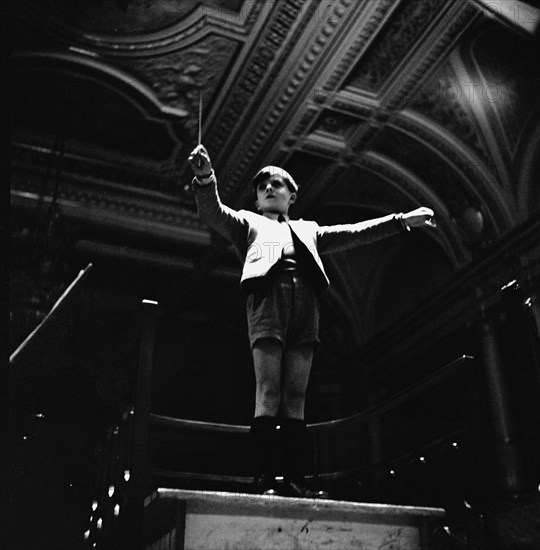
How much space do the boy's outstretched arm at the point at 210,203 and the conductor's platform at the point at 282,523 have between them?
1.17 metres

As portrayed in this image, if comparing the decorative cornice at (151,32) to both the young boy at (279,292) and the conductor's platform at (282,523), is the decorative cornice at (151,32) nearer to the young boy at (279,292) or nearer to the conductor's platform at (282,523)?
the young boy at (279,292)

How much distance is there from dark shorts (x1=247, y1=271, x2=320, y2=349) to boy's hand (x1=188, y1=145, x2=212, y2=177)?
0.53 meters

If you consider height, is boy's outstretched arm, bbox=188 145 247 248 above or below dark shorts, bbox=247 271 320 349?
above

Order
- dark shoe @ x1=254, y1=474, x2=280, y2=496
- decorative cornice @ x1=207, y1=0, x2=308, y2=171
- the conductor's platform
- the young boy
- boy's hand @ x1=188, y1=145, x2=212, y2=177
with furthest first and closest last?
decorative cornice @ x1=207, y1=0, x2=308, y2=171
boy's hand @ x1=188, y1=145, x2=212, y2=177
the young boy
dark shoe @ x1=254, y1=474, x2=280, y2=496
the conductor's platform

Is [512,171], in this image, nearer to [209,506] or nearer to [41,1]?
[41,1]

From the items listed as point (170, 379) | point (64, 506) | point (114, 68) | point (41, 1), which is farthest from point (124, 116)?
point (64, 506)

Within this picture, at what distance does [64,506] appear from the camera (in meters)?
6.09

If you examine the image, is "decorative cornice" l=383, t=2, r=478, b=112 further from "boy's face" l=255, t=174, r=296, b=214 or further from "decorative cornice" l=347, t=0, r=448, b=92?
"boy's face" l=255, t=174, r=296, b=214

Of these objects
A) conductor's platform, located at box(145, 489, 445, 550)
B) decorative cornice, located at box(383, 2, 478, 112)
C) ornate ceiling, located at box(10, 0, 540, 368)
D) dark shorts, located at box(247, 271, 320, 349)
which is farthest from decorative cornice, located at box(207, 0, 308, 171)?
conductor's platform, located at box(145, 489, 445, 550)

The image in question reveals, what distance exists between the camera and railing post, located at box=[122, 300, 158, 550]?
2.17 m

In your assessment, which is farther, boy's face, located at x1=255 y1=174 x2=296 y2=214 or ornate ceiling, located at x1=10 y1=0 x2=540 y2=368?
ornate ceiling, located at x1=10 y1=0 x2=540 y2=368

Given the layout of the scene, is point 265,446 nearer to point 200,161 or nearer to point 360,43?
point 200,161

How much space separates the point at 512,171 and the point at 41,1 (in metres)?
5.25

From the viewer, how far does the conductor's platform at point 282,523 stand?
Result: 2.12 meters
